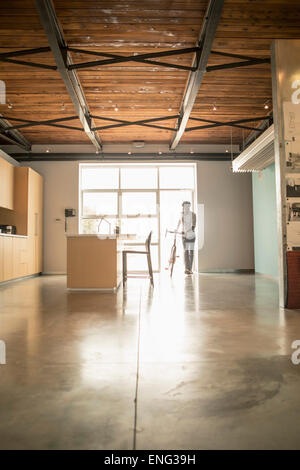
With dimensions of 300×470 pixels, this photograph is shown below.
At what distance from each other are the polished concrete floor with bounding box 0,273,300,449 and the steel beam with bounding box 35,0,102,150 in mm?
3667

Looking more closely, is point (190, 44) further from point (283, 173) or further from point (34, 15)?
point (283, 173)

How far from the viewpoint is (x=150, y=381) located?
181 cm

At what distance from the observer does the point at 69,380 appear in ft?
6.06

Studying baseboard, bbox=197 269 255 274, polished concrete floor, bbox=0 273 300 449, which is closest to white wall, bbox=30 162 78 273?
baseboard, bbox=197 269 255 274

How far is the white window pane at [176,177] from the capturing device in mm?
10789

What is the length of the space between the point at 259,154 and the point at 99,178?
538 cm

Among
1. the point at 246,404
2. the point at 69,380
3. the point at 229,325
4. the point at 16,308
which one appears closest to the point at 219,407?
the point at 246,404

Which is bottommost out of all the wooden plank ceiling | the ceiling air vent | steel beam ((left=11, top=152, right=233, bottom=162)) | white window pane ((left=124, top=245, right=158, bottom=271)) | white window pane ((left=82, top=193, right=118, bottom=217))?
white window pane ((left=124, top=245, right=158, bottom=271))

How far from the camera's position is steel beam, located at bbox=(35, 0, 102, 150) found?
13.8 feet

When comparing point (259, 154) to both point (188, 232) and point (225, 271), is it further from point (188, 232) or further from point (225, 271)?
point (225, 271)

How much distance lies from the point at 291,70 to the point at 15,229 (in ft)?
23.3

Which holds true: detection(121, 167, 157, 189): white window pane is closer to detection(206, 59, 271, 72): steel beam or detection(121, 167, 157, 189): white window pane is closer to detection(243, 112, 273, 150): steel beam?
detection(243, 112, 273, 150): steel beam

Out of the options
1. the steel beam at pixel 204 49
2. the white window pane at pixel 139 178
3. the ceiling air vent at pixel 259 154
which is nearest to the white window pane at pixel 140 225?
the white window pane at pixel 139 178

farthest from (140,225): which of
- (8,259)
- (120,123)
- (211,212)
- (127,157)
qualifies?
(8,259)
